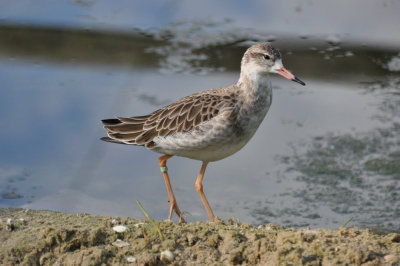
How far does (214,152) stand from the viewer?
19.7 ft

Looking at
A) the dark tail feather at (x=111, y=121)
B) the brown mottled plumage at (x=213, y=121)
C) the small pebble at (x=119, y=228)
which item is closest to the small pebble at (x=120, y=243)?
the small pebble at (x=119, y=228)

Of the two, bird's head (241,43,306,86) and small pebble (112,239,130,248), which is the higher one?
bird's head (241,43,306,86)

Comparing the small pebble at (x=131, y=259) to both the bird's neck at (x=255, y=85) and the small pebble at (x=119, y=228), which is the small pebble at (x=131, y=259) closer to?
the small pebble at (x=119, y=228)

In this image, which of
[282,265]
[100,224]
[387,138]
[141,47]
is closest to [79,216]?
[100,224]

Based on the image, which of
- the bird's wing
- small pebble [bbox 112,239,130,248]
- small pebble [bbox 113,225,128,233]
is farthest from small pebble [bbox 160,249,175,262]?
the bird's wing

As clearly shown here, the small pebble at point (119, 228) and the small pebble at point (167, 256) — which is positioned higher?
the small pebble at point (119, 228)

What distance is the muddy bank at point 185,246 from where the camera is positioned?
4461 mm

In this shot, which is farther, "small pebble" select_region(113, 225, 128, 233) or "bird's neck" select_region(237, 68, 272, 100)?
"bird's neck" select_region(237, 68, 272, 100)

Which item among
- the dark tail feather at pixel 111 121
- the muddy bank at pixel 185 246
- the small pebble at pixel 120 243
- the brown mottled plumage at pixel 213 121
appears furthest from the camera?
the dark tail feather at pixel 111 121

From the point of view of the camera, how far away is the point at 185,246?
4676 millimetres

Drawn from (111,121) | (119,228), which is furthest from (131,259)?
(111,121)

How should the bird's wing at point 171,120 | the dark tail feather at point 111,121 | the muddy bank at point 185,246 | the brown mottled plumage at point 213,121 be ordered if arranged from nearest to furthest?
the muddy bank at point 185,246 < the brown mottled plumage at point 213,121 < the bird's wing at point 171,120 < the dark tail feather at point 111,121

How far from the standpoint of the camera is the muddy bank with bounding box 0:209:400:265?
446 centimetres

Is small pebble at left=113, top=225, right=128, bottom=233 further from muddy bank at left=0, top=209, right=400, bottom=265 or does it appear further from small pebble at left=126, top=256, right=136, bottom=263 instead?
small pebble at left=126, top=256, right=136, bottom=263
